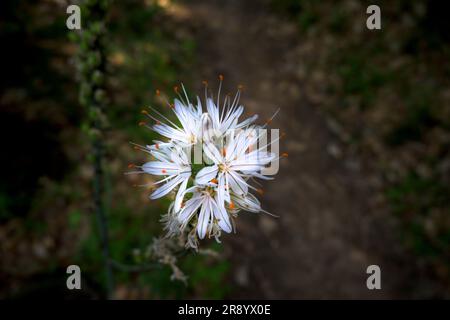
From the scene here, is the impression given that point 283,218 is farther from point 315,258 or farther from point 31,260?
point 31,260

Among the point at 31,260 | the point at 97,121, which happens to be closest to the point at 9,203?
the point at 31,260

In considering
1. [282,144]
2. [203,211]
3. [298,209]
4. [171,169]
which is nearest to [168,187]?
[171,169]

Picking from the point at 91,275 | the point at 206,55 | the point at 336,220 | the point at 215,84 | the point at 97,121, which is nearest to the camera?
the point at 97,121

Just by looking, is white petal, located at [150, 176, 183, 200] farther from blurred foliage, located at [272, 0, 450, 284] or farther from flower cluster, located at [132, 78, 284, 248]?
blurred foliage, located at [272, 0, 450, 284]

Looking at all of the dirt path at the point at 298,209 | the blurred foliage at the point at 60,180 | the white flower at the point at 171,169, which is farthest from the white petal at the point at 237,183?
the dirt path at the point at 298,209

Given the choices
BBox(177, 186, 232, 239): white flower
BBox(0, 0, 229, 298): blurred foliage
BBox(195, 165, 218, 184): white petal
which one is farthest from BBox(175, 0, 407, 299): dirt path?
BBox(195, 165, 218, 184): white petal

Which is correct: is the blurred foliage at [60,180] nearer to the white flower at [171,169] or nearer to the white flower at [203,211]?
the white flower at [171,169]

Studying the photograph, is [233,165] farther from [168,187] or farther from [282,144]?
[282,144]
